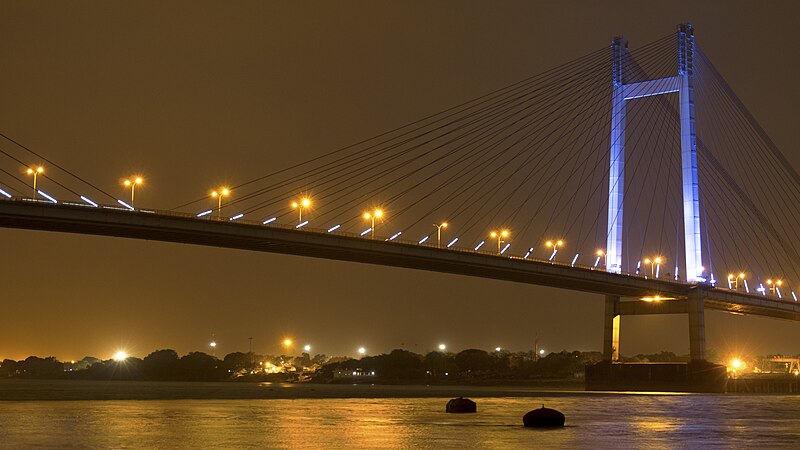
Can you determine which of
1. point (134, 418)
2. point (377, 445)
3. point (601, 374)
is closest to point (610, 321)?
point (601, 374)

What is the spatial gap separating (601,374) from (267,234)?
32775mm

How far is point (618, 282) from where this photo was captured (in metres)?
78.8

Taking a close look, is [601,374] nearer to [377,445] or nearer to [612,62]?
[612,62]

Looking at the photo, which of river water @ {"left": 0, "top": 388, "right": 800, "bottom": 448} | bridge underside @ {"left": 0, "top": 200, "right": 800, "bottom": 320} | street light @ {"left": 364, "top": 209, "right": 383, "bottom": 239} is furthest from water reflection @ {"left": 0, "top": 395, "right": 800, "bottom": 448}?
street light @ {"left": 364, "top": 209, "right": 383, "bottom": 239}

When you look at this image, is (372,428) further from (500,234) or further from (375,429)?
(500,234)

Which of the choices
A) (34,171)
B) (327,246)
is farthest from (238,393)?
(34,171)

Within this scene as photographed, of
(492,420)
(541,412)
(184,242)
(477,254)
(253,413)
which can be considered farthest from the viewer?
(477,254)

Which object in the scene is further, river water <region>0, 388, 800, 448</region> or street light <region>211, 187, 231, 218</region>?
street light <region>211, 187, 231, 218</region>

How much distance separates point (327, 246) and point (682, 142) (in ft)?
87.3

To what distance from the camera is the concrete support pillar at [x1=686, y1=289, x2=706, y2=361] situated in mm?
81312

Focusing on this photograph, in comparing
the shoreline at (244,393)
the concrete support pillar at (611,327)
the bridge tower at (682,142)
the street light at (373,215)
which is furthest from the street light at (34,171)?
the concrete support pillar at (611,327)

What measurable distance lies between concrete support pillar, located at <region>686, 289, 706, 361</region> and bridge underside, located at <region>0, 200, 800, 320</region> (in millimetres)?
442

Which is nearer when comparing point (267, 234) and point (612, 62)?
point (267, 234)

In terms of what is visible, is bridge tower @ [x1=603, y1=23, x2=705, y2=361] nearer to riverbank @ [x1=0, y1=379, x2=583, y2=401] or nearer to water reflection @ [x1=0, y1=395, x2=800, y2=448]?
riverbank @ [x1=0, y1=379, x2=583, y2=401]
